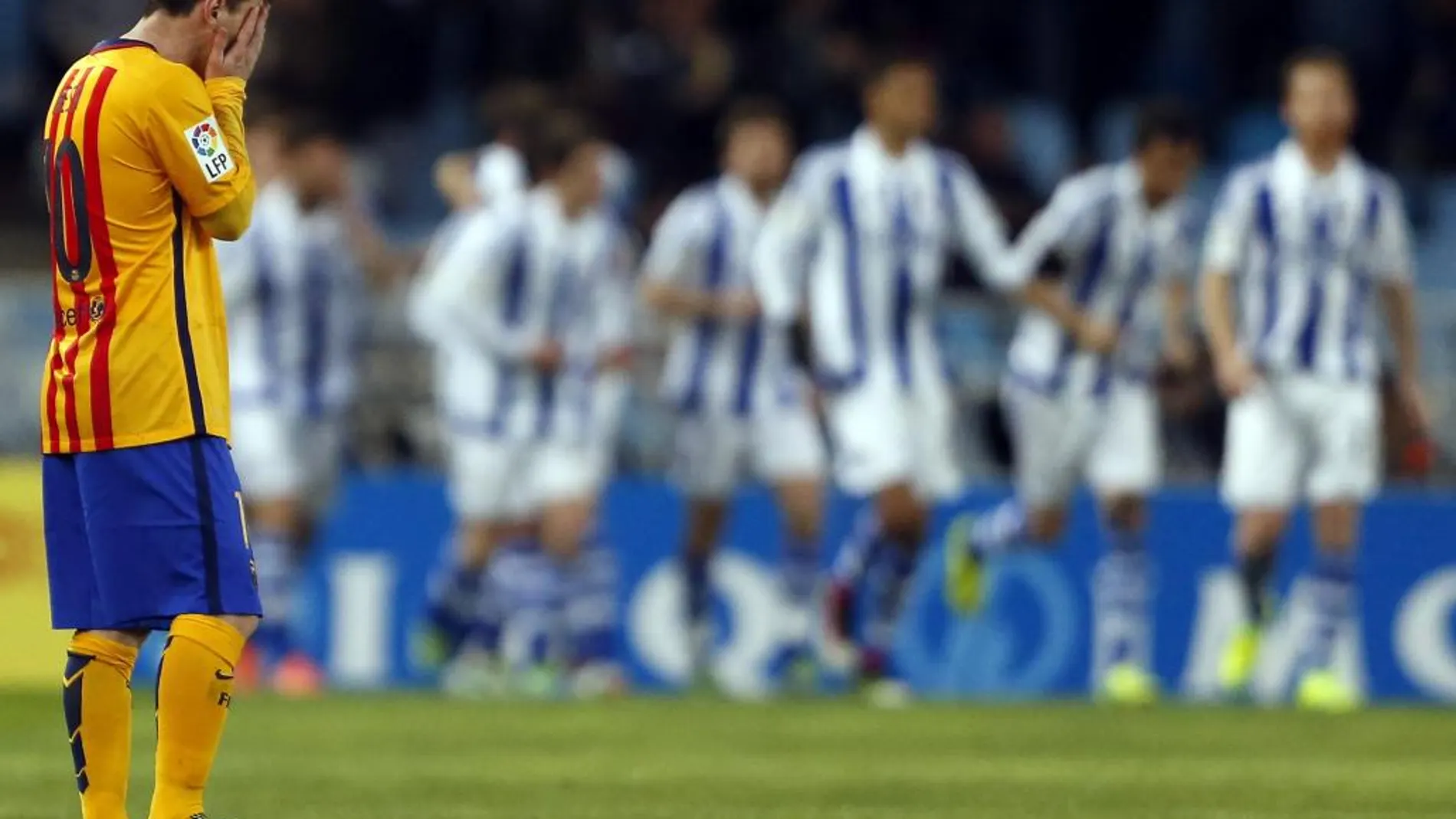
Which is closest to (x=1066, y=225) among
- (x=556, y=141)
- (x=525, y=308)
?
(x=556, y=141)

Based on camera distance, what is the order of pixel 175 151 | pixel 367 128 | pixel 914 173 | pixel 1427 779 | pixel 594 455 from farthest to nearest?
pixel 367 128 → pixel 594 455 → pixel 914 173 → pixel 1427 779 → pixel 175 151

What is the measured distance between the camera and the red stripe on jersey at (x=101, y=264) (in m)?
5.90

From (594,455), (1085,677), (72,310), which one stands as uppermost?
(72,310)

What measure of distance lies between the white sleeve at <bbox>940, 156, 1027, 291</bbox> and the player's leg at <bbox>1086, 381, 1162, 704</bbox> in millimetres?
876

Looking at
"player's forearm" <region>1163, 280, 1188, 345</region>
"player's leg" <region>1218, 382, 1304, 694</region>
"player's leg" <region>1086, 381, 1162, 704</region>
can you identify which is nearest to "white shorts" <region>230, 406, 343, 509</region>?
"player's leg" <region>1086, 381, 1162, 704</region>

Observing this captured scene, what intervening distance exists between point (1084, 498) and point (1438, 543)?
65.3 inches

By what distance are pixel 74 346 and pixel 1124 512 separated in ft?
25.3

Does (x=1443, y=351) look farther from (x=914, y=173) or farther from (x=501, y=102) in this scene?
(x=501, y=102)

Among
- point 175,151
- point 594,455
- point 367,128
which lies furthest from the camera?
point 367,128

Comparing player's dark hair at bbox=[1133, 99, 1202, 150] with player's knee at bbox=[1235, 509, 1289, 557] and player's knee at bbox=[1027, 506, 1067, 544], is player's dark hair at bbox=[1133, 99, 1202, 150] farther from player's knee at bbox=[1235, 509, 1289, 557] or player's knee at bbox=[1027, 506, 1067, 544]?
player's knee at bbox=[1235, 509, 1289, 557]

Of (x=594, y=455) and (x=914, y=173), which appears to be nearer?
(x=914, y=173)

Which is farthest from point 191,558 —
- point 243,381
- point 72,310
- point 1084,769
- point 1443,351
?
point 1443,351

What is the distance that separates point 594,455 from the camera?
13617 millimetres

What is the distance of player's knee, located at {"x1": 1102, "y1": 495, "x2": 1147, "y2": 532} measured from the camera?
1299 cm
